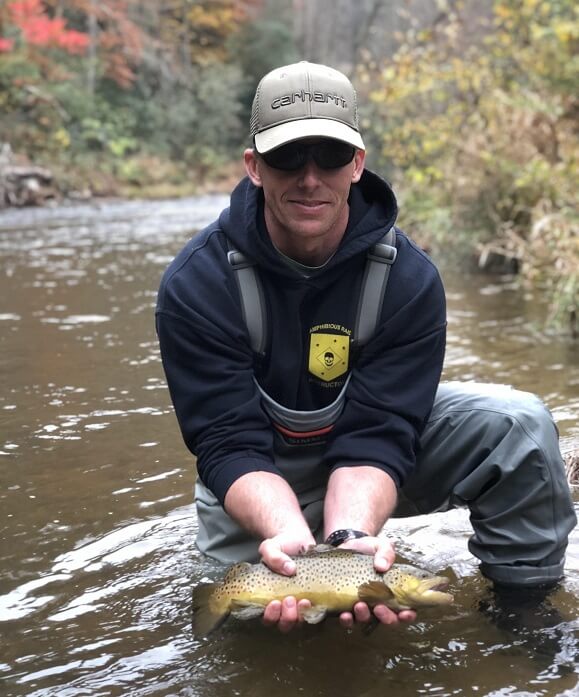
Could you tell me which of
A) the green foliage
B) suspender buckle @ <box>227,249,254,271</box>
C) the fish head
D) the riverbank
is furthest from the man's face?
the riverbank

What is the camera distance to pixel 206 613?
109 inches

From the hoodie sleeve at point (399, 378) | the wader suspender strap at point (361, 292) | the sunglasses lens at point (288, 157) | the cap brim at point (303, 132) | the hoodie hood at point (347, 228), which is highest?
the cap brim at point (303, 132)

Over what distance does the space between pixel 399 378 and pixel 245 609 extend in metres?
0.94

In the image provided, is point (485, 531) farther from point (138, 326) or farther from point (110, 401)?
point (138, 326)

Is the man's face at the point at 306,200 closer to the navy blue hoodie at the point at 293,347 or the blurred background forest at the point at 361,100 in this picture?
the navy blue hoodie at the point at 293,347

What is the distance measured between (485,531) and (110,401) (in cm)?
312

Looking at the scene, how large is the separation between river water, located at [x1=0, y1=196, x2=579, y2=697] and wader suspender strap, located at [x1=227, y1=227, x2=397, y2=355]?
879 mm

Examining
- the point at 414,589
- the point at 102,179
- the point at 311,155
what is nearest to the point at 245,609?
the point at 414,589

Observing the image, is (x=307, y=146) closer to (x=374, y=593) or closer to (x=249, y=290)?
(x=249, y=290)

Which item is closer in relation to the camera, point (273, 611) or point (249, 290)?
point (273, 611)

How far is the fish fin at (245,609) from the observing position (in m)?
2.62

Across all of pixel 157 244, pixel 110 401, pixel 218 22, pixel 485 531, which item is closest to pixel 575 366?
pixel 110 401

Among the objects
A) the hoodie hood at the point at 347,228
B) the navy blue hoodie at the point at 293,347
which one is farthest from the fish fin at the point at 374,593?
the hoodie hood at the point at 347,228

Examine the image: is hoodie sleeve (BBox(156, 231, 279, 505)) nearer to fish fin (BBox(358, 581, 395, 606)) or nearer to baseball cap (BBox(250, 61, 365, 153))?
baseball cap (BBox(250, 61, 365, 153))
